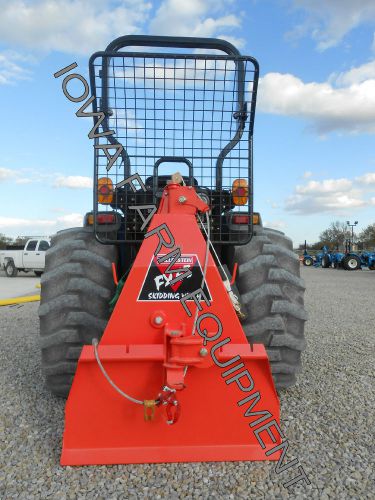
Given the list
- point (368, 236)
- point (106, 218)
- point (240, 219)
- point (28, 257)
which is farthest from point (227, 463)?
point (368, 236)

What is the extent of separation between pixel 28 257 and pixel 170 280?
18.6 m

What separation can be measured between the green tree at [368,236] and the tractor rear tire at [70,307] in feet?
144

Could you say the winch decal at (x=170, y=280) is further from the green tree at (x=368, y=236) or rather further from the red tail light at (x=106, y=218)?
the green tree at (x=368, y=236)

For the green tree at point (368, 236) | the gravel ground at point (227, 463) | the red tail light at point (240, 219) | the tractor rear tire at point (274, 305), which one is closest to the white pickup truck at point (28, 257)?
the gravel ground at point (227, 463)

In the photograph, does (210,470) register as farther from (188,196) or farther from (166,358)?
(188,196)

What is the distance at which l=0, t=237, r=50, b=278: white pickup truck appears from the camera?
65.6 feet

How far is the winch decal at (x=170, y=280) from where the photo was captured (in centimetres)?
267

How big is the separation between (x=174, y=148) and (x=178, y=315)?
1.27 m

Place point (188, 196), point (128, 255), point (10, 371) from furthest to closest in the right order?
point (10, 371)
point (128, 255)
point (188, 196)

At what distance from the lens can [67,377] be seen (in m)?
3.19

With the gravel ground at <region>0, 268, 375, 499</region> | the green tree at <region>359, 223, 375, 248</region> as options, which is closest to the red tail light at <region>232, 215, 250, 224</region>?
the gravel ground at <region>0, 268, 375, 499</region>

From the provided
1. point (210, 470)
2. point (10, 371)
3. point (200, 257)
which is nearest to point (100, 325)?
point (200, 257)

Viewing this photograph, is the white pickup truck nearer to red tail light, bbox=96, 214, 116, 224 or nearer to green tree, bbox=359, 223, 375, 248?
red tail light, bbox=96, 214, 116, 224

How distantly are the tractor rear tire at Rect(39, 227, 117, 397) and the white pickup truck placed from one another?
1729cm
